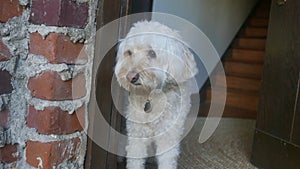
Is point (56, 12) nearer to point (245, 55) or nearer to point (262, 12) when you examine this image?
point (245, 55)

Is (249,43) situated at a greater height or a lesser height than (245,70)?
greater

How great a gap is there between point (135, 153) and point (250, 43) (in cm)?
280

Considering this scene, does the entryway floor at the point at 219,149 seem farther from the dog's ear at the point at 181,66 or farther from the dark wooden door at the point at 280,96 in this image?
the dog's ear at the point at 181,66

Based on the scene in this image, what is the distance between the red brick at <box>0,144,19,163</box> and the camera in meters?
0.93

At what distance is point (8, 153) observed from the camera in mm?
948

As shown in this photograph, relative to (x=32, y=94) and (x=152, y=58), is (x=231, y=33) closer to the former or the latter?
(x=152, y=58)

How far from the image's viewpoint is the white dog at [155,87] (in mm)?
1159

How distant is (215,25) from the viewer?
3.20 metres

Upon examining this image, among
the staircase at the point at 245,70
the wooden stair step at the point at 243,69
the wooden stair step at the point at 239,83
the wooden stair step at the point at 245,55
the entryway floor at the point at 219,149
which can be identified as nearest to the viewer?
the entryway floor at the point at 219,149

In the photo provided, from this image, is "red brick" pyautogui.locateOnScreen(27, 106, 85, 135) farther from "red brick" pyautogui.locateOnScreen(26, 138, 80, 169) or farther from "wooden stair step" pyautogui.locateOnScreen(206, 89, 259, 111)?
"wooden stair step" pyautogui.locateOnScreen(206, 89, 259, 111)

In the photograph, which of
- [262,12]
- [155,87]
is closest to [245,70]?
[262,12]

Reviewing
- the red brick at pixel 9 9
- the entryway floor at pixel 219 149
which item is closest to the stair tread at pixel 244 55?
the entryway floor at pixel 219 149

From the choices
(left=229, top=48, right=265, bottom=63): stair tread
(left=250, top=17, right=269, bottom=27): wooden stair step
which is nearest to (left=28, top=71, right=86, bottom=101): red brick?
(left=229, top=48, right=265, bottom=63): stair tread

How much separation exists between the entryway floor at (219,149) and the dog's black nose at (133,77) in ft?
1.86
